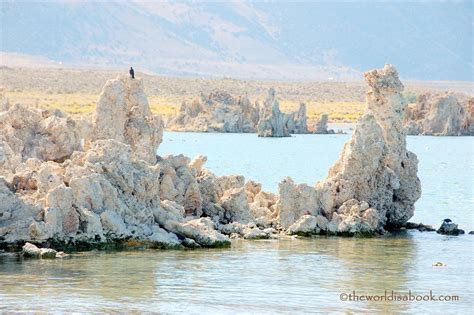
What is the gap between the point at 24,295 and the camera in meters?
21.6

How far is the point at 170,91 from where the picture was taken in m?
157

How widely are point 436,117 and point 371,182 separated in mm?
73796

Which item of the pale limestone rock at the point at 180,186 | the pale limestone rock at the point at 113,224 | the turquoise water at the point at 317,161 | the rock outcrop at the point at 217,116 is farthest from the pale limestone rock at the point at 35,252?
the rock outcrop at the point at 217,116

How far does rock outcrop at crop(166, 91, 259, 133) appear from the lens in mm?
104812

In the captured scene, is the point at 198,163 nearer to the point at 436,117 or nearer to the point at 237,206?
the point at 237,206

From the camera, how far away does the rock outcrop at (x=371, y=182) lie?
3091 centimetres

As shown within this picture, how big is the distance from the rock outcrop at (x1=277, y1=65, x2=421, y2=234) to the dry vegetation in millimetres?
79648

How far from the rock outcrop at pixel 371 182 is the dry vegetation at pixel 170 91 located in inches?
3136

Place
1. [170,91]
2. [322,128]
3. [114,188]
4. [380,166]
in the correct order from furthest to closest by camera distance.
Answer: [170,91] → [322,128] → [380,166] → [114,188]

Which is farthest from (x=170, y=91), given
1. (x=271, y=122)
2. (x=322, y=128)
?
(x=271, y=122)

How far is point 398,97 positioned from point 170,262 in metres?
10.9

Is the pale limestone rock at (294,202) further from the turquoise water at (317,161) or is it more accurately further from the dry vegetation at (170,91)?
the dry vegetation at (170,91)

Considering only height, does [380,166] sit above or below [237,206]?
above

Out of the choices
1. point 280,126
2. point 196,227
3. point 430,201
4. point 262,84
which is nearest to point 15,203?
point 196,227
